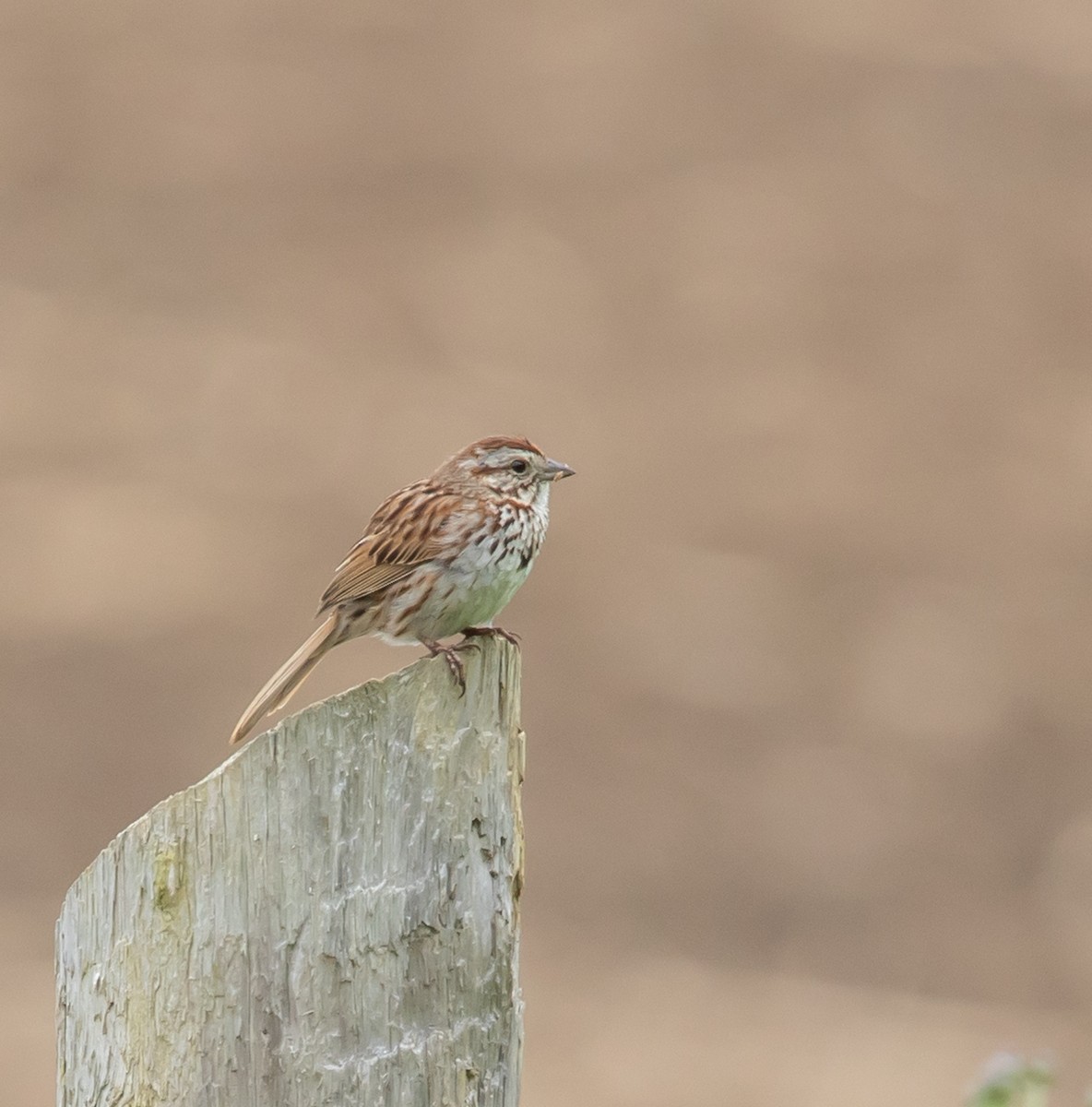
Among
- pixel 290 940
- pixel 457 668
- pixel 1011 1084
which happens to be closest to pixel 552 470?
pixel 457 668

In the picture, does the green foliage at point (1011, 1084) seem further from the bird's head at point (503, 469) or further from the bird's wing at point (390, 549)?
the bird's head at point (503, 469)

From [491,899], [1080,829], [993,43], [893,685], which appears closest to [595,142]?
[993,43]

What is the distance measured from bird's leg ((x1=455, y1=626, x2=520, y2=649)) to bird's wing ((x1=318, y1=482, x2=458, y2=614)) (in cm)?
22

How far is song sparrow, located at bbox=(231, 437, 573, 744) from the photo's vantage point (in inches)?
223

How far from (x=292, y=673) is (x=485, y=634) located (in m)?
0.62

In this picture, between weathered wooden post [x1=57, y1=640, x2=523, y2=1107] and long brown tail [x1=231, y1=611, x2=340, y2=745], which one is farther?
long brown tail [x1=231, y1=611, x2=340, y2=745]

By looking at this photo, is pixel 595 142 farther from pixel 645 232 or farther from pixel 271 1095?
pixel 271 1095

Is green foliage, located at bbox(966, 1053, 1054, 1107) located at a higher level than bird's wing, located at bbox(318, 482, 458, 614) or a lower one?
lower

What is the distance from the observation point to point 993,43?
19547 mm

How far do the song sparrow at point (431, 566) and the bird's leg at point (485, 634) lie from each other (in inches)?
4.3

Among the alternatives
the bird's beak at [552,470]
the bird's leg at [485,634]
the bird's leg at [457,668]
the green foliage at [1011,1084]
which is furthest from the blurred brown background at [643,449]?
the green foliage at [1011,1084]

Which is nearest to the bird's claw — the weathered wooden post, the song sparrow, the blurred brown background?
the weathered wooden post

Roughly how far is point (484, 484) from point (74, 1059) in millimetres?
2496

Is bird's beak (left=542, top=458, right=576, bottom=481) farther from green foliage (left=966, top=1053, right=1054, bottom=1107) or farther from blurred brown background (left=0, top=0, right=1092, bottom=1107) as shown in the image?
blurred brown background (left=0, top=0, right=1092, bottom=1107)
